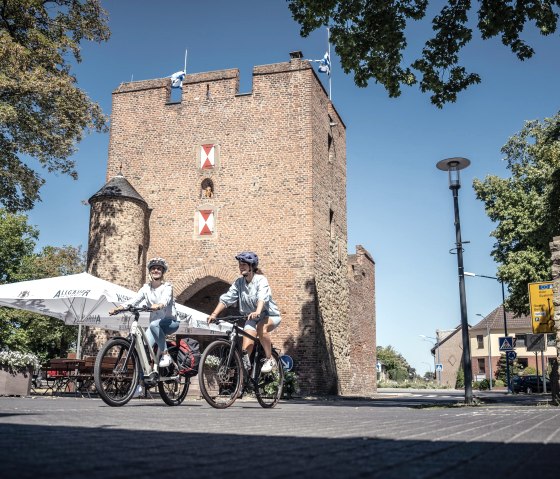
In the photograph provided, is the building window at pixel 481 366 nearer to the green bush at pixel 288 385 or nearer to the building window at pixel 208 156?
the building window at pixel 208 156

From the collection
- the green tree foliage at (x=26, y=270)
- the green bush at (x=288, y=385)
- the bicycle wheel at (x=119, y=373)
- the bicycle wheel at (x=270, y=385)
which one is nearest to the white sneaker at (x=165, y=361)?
the bicycle wheel at (x=119, y=373)

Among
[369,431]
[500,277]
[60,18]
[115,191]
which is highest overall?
[60,18]

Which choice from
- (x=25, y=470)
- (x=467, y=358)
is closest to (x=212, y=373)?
(x=25, y=470)

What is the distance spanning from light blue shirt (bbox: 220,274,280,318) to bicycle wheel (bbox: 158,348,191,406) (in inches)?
43.5

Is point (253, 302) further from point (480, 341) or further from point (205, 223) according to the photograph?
point (480, 341)

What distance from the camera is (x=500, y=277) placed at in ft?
91.1

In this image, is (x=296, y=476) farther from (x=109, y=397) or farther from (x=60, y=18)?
(x=60, y=18)

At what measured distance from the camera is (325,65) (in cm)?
2433

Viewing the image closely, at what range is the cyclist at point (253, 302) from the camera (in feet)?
27.4

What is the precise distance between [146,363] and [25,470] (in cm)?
589

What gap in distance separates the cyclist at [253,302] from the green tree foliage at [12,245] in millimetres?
39888

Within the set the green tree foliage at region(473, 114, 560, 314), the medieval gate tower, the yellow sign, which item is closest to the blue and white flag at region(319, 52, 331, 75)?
the medieval gate tower

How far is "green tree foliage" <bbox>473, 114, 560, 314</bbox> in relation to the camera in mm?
27109

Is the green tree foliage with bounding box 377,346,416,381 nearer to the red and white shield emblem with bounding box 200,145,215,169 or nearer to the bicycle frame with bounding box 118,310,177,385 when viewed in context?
the red and white shield emblem with bounding box 200,145,215,169
